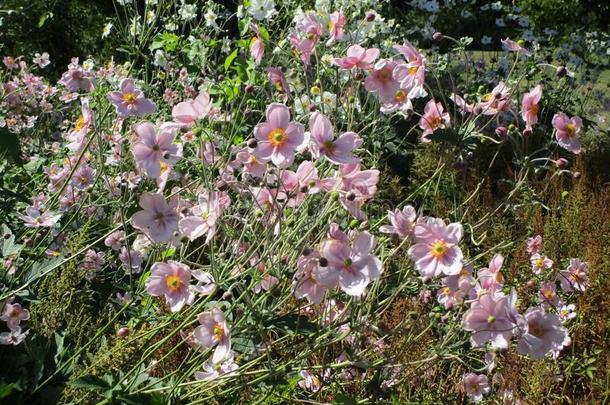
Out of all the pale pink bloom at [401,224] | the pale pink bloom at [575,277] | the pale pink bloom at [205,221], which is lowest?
the pale pink bloom at [575,277]

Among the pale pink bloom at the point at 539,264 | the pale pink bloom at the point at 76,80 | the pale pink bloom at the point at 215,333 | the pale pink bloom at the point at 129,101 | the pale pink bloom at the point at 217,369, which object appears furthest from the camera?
the pale pink bloom at the point at 539,264

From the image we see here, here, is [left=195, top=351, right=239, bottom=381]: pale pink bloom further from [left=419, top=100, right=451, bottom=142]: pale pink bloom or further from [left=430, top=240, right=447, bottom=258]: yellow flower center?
[left=419, top=100, right=451, bottom=142]: pale pink bloom

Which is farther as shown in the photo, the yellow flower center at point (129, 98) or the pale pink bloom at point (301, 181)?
the yellow flower center at point (129, 98)

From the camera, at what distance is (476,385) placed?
247cm

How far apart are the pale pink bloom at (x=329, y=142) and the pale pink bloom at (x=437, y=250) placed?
227 mm

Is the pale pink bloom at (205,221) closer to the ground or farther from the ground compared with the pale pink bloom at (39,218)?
farther from the ground

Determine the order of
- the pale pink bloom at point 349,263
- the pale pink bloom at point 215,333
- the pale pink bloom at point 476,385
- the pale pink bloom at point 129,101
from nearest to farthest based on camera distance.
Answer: the pale pink bloom at point 349,263 < the pale pink bloom at point 215,333 < the pale pink bloom at point 129,101 < the pale pink bloom at point 476,385

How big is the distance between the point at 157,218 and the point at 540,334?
895mm

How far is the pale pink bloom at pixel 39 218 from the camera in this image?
229 centimetres

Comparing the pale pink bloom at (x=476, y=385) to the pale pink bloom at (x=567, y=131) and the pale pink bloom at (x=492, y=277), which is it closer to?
the pale pink bloom at (x=492, y=277)

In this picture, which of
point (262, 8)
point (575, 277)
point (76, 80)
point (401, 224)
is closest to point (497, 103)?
point (401, 224)

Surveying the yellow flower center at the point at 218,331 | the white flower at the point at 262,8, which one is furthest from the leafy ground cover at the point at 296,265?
the white flower at the point at 262,8

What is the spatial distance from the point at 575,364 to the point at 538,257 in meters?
0.47

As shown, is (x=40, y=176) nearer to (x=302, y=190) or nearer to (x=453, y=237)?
(x=302, y=190)
